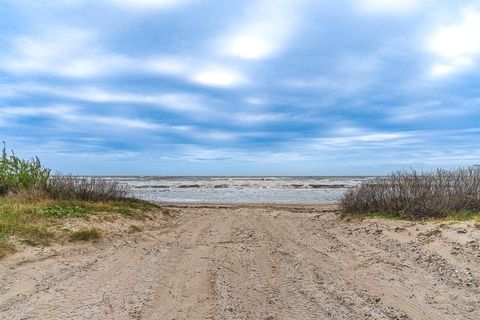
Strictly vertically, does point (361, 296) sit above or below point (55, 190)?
below

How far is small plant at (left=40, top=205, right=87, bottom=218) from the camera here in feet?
32.9

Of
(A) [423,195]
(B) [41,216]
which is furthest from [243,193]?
(B) [41,216]

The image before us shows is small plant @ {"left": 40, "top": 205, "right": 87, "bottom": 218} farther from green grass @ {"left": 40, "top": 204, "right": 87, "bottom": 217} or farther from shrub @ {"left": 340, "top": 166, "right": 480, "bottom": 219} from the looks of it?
shrub @ {"left": 340, "top": 166, "right": 480, "bottom": 219}

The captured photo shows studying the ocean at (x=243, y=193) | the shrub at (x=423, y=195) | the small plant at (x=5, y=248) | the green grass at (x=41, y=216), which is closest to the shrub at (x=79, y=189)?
the green grass at (x=41, y=216)

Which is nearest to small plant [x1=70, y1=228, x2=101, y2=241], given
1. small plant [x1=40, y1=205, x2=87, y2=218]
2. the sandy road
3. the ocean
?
the sandy road

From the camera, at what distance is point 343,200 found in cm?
1475

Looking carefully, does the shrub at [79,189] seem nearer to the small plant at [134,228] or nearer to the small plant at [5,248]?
the small plant at [134,228]

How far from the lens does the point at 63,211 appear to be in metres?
10.4

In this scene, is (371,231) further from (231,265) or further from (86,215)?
(86,215)

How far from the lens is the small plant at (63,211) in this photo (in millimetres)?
10033

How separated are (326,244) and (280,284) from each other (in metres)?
3.66

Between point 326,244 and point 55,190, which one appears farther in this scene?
point 55,190

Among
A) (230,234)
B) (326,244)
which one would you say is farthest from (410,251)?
(230,234)

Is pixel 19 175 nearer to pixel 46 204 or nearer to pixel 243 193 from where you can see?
pixel 46 204
